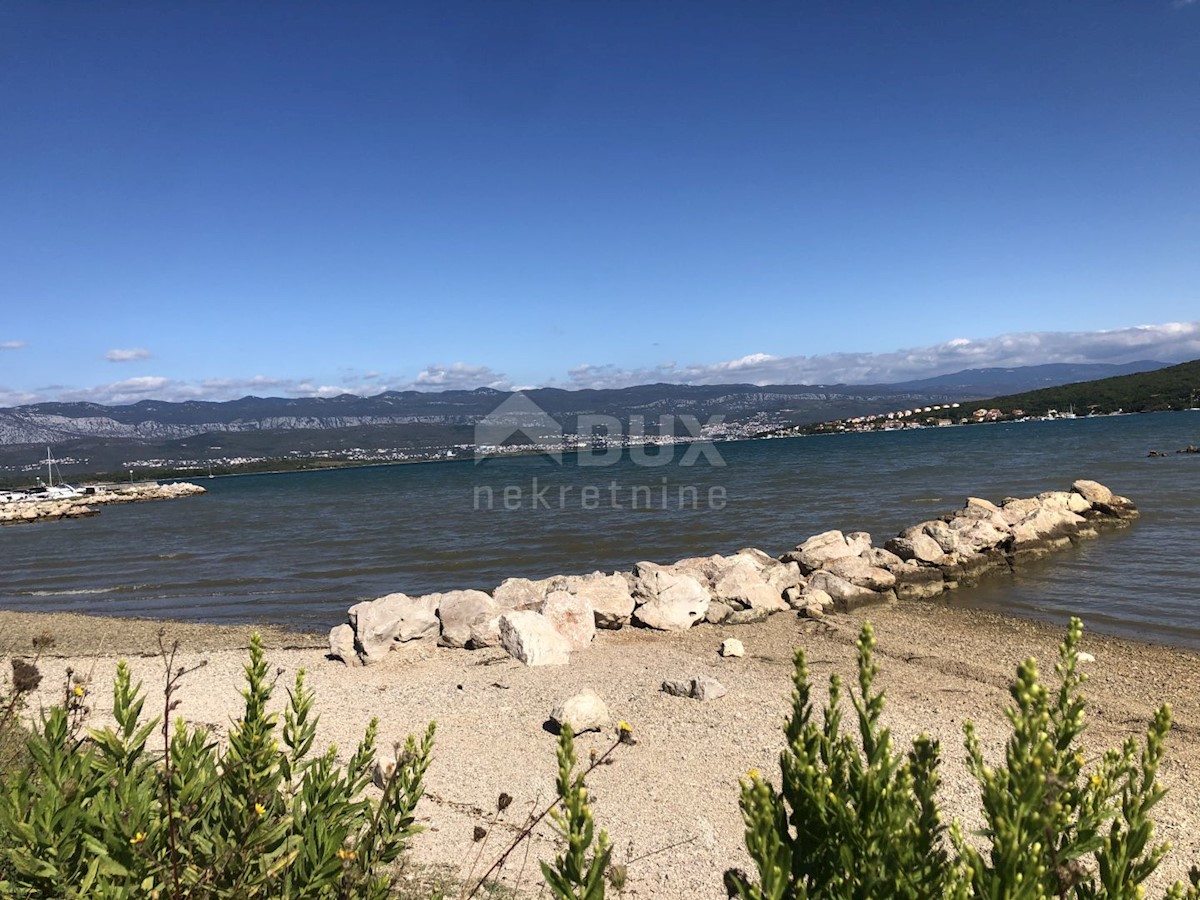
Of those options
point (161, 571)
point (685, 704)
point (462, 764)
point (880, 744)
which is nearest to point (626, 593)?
point (685, 704)

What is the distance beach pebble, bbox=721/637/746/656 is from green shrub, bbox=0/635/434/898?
8.56 meters

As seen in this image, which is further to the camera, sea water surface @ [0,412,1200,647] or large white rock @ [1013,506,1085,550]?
large white rock @ [1013,506,1085,550]

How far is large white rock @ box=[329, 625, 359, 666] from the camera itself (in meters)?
11.0

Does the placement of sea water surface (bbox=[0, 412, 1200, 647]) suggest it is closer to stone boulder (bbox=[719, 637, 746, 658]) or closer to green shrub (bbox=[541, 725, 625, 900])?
stone boulder (bbox=[719, 637, 746, 658])

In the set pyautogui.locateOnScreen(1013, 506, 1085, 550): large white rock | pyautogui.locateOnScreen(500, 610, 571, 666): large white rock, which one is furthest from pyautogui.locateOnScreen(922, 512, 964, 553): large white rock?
pyautogui.locateOnScreen(500, 610, 571, 666): large white rock

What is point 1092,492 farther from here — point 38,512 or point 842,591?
point 38,512

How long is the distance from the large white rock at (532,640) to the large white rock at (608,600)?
1.30 meters

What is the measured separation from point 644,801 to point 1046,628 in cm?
928

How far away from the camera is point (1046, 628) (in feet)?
39.1

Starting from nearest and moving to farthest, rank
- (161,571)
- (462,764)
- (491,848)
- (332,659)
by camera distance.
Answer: (491,848) → (462,764) → (332,659) → (161,571)

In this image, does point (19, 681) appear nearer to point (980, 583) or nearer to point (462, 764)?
point (462, 764)

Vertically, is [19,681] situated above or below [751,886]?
above

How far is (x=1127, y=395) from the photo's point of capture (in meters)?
115

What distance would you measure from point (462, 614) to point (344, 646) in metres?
1.85
